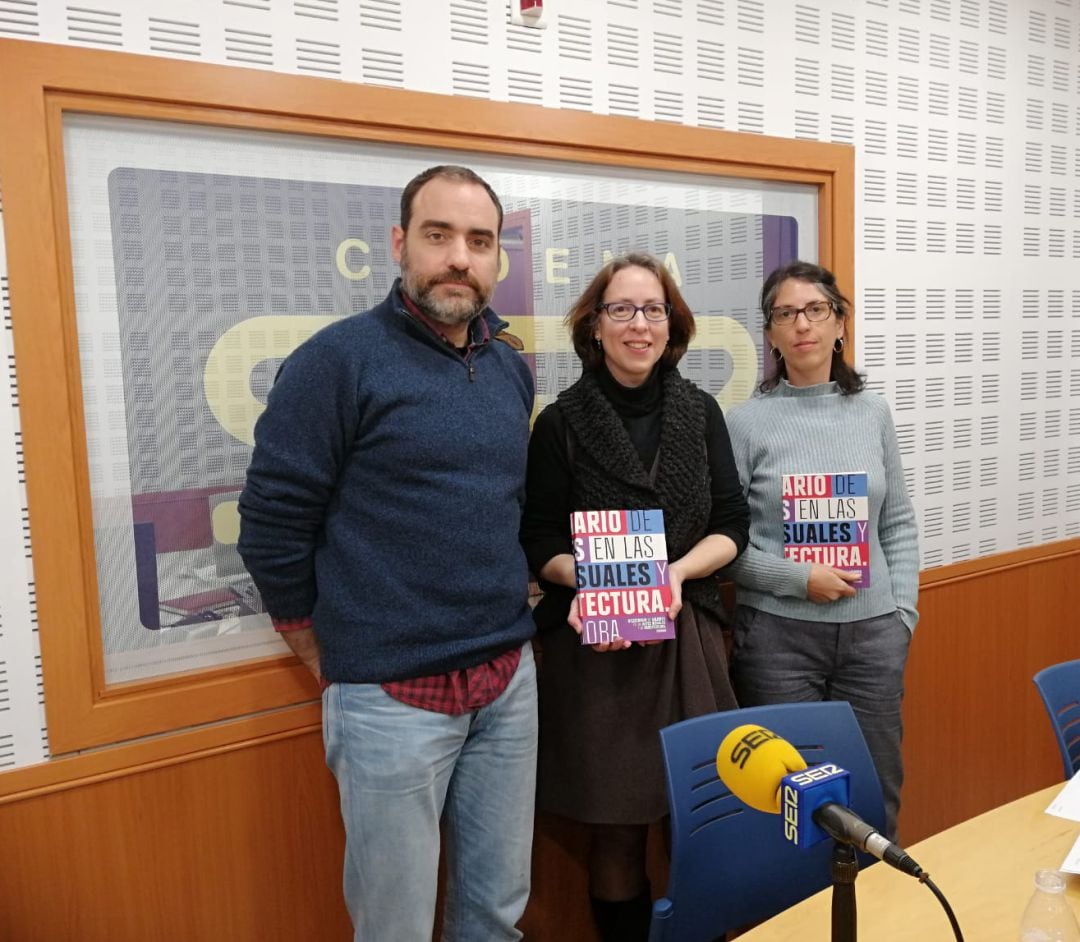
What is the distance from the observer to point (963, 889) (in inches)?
49.8

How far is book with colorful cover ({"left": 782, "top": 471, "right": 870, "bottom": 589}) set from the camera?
2119mm

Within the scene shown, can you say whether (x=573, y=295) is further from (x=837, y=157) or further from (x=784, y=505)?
(x=837, y=157)

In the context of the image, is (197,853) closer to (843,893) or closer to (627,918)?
(627,918)

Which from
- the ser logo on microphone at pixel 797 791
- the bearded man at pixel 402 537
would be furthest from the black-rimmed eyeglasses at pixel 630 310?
the ser logo on microphone at pixel 797 791

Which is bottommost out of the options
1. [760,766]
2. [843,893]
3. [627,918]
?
[627,918]

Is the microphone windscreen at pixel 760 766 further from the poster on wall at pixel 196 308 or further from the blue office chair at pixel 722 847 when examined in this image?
the poster on wall at pixel 196 308

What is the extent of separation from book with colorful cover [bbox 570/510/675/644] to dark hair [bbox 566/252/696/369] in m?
0.41

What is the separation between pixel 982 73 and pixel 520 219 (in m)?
1.86

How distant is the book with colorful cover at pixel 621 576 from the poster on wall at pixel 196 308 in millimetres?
672

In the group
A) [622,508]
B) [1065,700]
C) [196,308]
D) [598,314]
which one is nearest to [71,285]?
[196,308]

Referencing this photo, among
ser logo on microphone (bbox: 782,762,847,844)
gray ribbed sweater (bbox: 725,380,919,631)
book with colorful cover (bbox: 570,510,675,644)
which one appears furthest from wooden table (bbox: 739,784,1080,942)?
gray ribbed sweater (bbox: 725,380,919,631)

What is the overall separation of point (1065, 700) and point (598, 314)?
1316mm

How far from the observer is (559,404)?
1.97 m

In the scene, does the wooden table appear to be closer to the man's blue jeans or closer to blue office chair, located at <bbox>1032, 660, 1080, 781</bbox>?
blue office chair, located at <bbox>1032, 660, 1080, 781</bbox>
